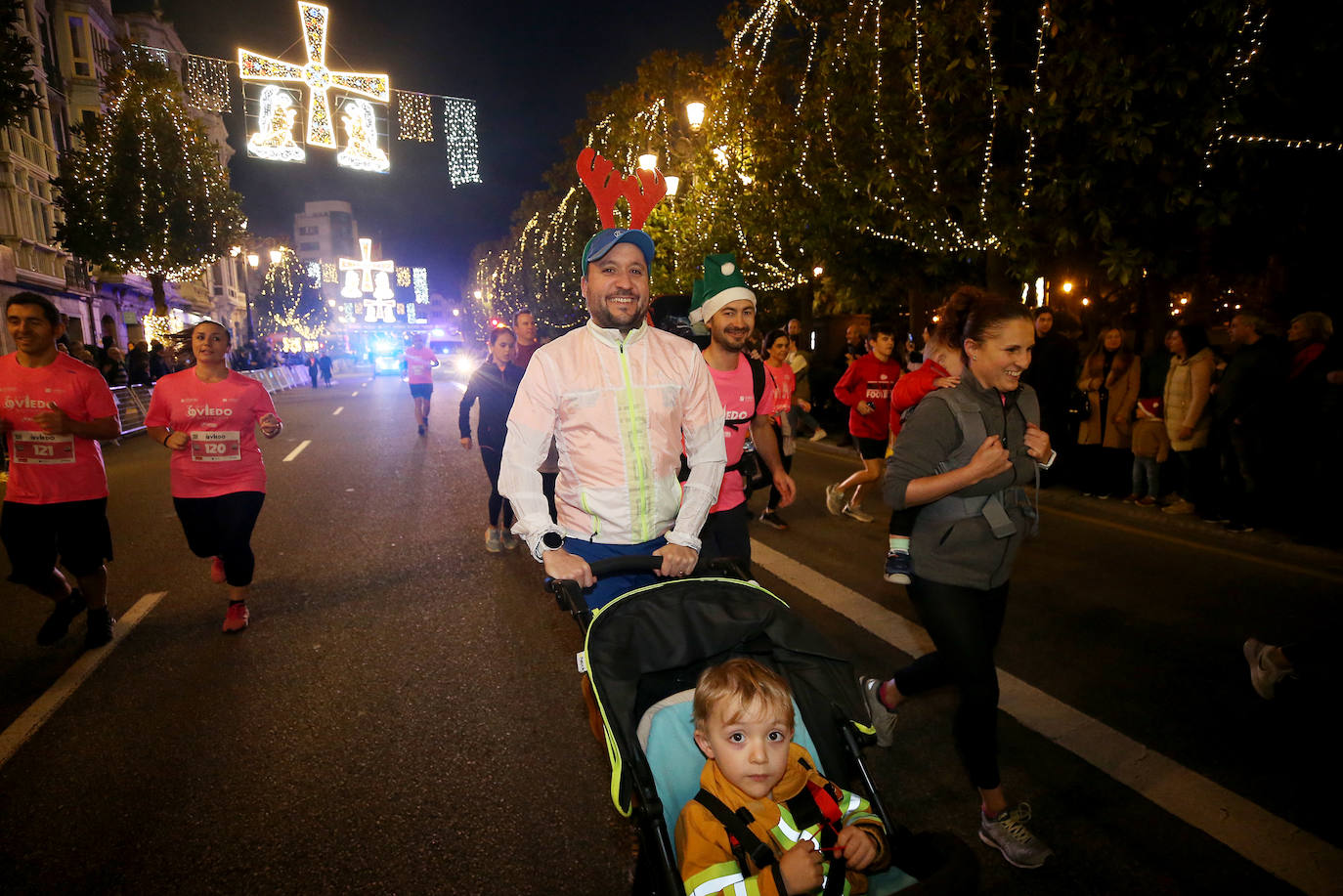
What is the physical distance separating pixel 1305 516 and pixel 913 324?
985 centimetres

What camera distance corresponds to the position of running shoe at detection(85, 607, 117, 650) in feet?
15.4

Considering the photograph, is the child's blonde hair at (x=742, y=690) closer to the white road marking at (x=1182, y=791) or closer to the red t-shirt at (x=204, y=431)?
the white road marking at (x=1182, y=791)

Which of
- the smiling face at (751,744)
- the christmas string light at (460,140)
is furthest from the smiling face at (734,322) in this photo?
the christmas string light at (460,140)

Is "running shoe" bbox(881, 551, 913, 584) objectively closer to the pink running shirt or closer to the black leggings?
the black leggings

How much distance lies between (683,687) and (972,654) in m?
1.13

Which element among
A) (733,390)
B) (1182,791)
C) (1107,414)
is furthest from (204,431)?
(1107,414)

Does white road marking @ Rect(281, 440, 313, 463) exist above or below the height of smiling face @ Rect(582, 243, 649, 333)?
below

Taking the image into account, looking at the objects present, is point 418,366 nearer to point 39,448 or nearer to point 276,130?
point 276,130

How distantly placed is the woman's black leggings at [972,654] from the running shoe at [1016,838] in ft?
0.41

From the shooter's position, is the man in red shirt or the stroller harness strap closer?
the stroller harness strap

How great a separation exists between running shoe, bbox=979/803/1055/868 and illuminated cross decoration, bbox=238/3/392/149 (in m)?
17.1

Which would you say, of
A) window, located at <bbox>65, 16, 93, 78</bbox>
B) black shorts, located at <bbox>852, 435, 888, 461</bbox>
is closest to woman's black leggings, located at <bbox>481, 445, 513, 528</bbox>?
black shorts, located at <bbox>852, 435, 888, 461</bbox>

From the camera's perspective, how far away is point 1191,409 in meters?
7.50

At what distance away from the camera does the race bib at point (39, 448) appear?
175 inches
